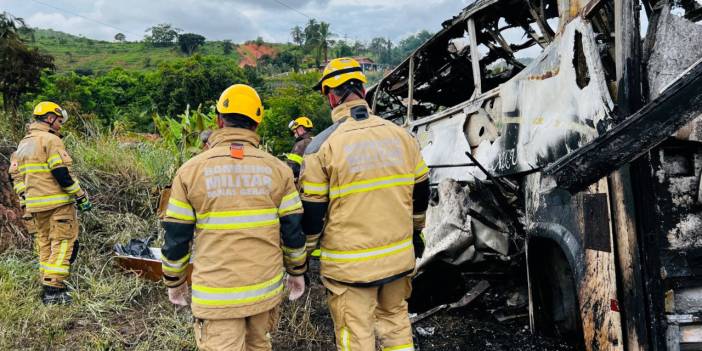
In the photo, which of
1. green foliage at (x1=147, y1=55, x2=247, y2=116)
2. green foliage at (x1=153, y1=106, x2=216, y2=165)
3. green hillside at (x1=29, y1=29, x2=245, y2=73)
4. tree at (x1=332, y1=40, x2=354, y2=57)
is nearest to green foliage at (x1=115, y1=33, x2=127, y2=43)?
green hillside at (x1=29, y1=29, x2=245, y2=73)

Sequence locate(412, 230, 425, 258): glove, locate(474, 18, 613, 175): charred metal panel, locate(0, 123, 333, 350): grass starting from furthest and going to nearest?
locate(0, 123, 333, 350): grass, locate(412, 230, 425, 258): glove, locate(474, 18, 613, 175): charred metal panel

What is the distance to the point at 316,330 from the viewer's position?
324 cm

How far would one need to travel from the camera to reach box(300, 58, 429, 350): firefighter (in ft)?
7.03

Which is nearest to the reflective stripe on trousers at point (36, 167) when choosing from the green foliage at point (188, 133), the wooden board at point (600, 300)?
the green foliage at point (188, 133)

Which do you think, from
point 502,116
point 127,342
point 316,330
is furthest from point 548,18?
point 127,342

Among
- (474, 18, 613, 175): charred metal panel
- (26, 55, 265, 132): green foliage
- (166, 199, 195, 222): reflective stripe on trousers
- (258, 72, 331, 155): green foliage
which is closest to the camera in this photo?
(474, 18, 613, 175): charred metal panel

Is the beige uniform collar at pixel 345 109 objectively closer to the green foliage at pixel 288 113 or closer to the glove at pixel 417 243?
the glove at pixel 417 243

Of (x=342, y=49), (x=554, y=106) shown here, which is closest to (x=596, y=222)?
(x=554, y=106)

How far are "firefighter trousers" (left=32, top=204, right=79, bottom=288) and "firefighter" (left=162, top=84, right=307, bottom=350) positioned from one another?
8.14ft

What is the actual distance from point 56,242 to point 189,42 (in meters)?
73.1

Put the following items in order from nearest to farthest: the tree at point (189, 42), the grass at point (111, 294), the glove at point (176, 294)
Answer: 1. the glove at point (176, 294)
2. the grass at point (111, 294)
3. the tree at point (189, 42)

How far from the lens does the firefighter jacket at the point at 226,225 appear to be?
6.55 ft

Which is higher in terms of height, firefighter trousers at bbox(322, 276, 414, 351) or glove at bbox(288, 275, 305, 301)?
glove at bbox(288, 275, 305, 301)

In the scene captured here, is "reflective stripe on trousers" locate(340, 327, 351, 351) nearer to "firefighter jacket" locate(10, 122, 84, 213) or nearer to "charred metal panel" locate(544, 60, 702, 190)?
"charred metal panel" locate(544, 60, 702, 190)
